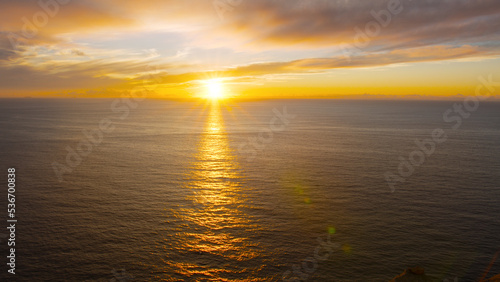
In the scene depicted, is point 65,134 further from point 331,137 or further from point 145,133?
point 331,137

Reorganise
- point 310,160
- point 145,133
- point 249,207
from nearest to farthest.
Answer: point 249,207 → point 310,160 → point 145,133

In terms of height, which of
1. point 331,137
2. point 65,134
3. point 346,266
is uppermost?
point 65,134

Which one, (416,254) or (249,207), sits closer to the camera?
(416,254)

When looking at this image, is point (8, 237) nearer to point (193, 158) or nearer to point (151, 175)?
point (151, 175)

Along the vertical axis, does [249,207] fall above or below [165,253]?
above

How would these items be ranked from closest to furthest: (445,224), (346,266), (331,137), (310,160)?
(346,266) < (445,224) < (310,160) < (331,137)

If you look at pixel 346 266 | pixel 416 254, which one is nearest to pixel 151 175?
A: pixel 346 266

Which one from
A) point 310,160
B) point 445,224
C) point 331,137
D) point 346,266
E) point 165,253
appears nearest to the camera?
point 346,266

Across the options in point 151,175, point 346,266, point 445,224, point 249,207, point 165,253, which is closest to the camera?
point 346,266

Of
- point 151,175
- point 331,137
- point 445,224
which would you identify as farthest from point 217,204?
point 331,137
